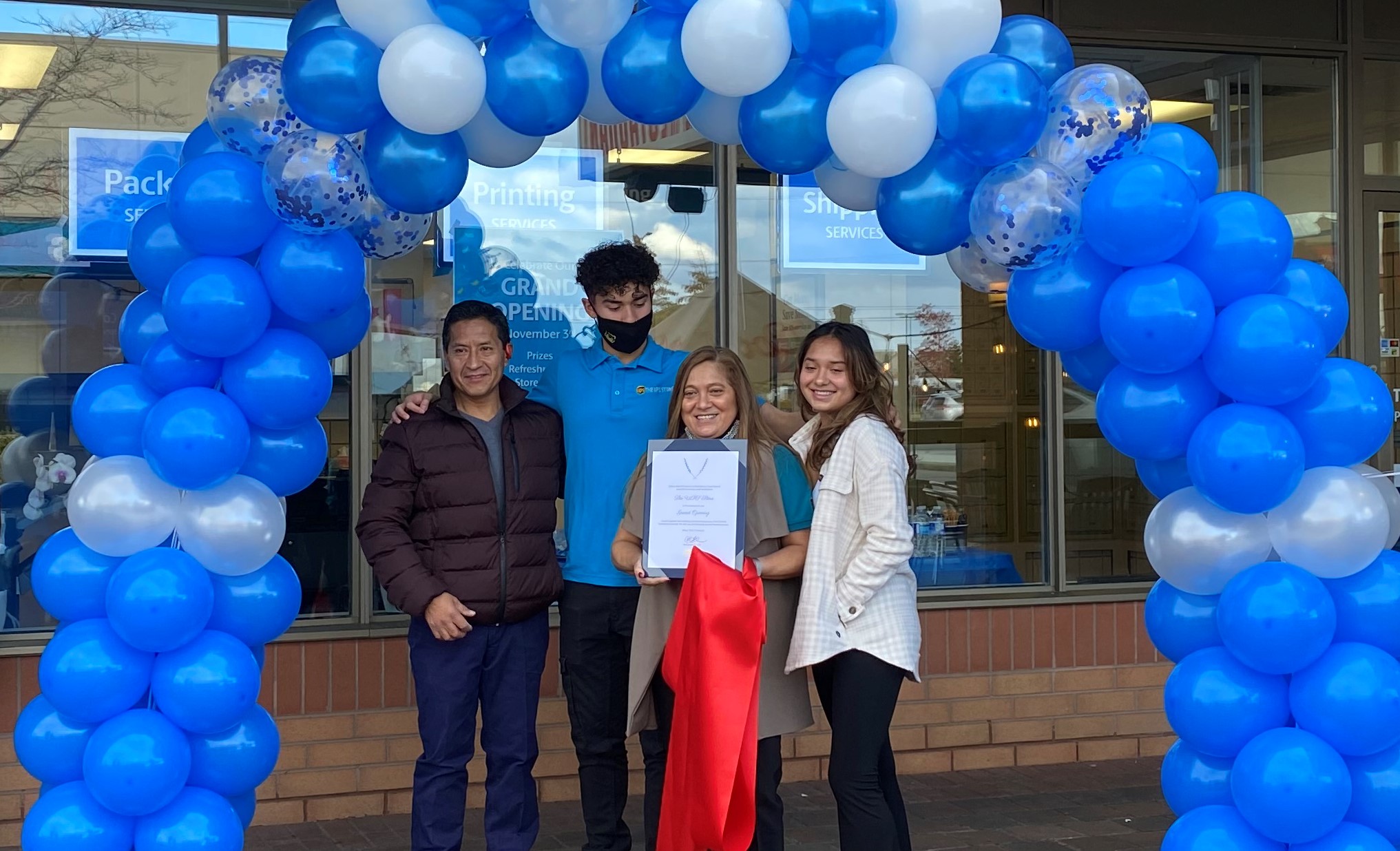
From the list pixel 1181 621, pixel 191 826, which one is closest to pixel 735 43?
pixel 1181 621

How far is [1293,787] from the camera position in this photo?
128 inches

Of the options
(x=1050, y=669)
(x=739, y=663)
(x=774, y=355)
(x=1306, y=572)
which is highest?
(x=774, y=355)

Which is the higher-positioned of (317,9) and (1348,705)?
(317,9)

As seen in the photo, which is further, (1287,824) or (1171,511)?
(1171,511)

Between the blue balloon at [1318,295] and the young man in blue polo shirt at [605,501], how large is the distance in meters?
1.61

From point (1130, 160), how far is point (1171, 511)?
86 centimetres

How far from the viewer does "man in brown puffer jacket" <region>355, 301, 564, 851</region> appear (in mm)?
4281

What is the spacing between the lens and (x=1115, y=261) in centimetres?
347

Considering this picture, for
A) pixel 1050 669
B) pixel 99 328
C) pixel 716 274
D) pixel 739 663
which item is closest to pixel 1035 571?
pixel 1050 669

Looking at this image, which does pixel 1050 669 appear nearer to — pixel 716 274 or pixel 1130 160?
pixel 716 274

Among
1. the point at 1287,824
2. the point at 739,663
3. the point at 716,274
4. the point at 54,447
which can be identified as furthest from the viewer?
the point at 716,274

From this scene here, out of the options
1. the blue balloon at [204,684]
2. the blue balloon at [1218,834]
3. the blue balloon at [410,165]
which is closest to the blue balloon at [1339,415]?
the blue balloon at [1218,834]

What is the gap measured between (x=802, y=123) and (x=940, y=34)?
1.33ft

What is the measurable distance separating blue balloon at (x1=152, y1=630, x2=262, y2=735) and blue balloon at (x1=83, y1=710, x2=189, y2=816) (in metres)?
0.06
